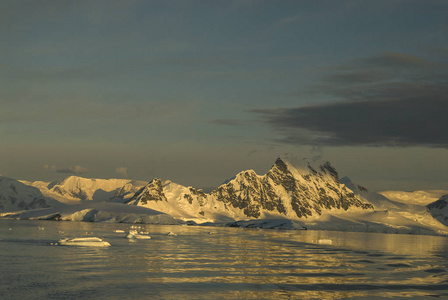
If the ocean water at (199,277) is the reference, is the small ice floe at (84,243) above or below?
above

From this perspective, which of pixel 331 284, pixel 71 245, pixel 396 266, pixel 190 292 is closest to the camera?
pixel 190 292

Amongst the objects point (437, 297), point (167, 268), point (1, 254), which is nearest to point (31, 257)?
point (1, 254)

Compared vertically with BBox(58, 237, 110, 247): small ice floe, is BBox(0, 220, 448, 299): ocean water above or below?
below

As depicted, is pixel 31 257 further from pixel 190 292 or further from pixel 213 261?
pixel 190 292

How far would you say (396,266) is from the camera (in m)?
78.5

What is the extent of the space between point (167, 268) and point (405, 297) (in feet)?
94.4

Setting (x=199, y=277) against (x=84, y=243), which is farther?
(x=84, y=243)

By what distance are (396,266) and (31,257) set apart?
53.9 metres

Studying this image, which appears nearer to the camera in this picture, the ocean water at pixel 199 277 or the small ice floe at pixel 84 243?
the ocean water at pixel 199 277

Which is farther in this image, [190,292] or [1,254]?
[1,254]

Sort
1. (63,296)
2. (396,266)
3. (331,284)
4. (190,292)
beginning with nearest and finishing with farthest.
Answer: (63,296) < (190,292) < (331,284) < (396,266)

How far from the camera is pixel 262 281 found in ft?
186

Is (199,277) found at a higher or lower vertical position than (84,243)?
lower

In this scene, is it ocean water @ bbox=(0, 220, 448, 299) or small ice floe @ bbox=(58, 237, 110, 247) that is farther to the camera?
small ice floe @ bbox=(58, 237, 110, 247)
